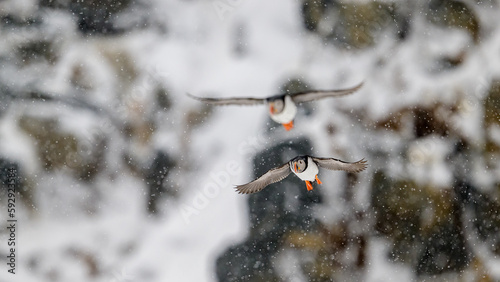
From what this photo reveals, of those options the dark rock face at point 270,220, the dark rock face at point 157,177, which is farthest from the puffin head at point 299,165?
the dark rock face at point 157,177

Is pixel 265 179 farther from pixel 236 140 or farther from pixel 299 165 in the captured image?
pixel 236 140

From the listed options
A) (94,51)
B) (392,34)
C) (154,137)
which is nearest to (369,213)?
(392,34)

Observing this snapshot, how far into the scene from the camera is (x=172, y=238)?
3.42 metres

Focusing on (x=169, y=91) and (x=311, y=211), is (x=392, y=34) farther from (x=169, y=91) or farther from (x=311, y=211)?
(x=169, y=91)

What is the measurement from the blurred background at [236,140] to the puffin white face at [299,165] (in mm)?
912

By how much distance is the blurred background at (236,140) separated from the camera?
338 cm

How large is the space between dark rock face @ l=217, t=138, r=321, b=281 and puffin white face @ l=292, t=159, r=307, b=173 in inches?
35.0

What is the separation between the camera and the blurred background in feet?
11.1

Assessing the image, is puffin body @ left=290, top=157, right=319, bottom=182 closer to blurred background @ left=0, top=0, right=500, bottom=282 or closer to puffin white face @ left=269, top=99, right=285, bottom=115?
puffin white face @ left=269, top=99, right=285, bottom=115

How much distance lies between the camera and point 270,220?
3414 mm

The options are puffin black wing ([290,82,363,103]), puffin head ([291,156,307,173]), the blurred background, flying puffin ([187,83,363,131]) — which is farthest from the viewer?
the blurred background

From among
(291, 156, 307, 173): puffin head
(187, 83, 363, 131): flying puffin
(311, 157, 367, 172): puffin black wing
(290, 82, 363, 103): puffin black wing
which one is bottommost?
(311, 157, 367, 172): puffin black wing

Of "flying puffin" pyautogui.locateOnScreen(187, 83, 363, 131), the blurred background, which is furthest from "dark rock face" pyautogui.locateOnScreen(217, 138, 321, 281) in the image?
"flying puffin" pyautogui.locateOnScreen(187, 83, 363, 131)

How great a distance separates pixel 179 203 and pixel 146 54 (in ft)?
3.29
